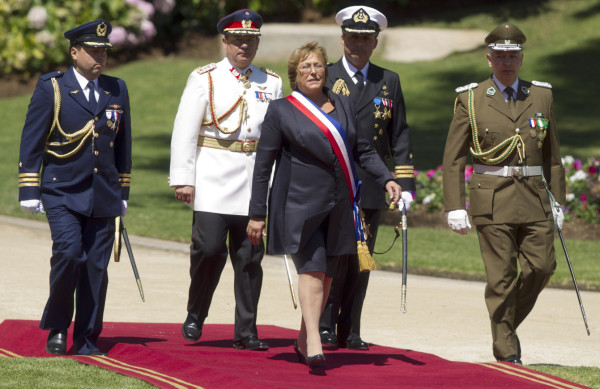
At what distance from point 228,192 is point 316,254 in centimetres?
99

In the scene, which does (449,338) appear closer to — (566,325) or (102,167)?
(566,325)

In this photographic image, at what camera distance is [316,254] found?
6215mm

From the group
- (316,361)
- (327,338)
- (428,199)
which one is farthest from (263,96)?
(428,199)

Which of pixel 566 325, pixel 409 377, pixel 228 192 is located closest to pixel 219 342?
pixel 228 192

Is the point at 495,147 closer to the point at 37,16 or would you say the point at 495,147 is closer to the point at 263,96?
the point at 263,96

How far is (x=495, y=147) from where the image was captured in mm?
6910

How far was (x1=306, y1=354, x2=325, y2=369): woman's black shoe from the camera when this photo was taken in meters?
6.12

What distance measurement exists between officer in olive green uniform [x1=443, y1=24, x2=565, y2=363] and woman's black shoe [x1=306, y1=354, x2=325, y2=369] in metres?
1.25

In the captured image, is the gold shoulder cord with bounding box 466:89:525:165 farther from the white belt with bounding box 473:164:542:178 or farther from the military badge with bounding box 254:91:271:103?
the military badge with bounding box 254:91:271:103

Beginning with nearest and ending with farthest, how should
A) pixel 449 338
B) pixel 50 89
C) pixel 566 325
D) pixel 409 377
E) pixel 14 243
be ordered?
pixel 409 377
pixel 50 89
pixel 449 338
pixel 566 325
pixel 14 243

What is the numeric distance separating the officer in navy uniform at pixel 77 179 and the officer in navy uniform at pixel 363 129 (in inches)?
55.5

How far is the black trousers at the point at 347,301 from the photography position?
7168mm

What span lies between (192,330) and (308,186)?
1.42 metres

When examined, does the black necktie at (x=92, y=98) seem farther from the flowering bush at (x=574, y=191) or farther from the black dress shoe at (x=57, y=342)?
the flowering bush at (x=574, y=191)
